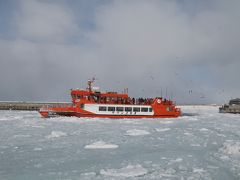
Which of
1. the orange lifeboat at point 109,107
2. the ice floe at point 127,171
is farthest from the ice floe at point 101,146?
the orange lifeboat at point 109,107

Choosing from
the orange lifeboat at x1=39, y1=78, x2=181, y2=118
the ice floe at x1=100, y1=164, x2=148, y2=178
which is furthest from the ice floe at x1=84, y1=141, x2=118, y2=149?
the orange lifeboat at x1=39, y1=78, x2=181, y2=118

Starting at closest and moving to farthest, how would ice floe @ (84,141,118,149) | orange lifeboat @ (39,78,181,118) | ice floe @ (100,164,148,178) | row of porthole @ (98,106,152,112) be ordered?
ice floe @ (100,164,148,178) < ice floe @ (84,141,118,149) < orange lifeboat @ (39,78,181,118) < row of porthole @ (98,106,152,112)

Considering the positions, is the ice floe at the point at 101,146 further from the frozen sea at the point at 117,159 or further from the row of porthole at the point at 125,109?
the row of porthole at the point at 125,109

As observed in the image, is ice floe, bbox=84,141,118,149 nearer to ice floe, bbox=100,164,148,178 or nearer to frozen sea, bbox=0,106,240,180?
frozen sea, bbox=0,106,240,180

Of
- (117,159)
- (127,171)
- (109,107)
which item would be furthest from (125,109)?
(127,171)

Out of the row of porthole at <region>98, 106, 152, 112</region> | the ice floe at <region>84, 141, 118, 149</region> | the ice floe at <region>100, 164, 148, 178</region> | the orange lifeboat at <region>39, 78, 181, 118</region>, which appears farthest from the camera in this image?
the row of porthole at <region>98, 106, 152, 112</region>

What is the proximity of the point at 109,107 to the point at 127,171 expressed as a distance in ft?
114

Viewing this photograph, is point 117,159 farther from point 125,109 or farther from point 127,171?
point 125,109

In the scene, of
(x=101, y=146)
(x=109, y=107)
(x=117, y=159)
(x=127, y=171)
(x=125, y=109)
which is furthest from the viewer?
(x=125, y=109)

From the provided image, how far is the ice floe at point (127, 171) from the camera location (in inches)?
524

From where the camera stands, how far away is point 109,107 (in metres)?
48.6

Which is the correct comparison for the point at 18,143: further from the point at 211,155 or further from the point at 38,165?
the point at 211,155

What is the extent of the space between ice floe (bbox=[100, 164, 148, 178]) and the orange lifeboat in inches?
1298

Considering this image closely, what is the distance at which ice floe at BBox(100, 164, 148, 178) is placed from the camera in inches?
524
